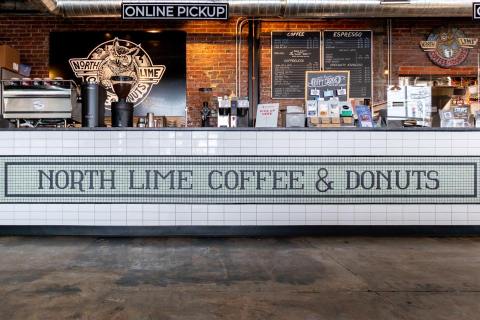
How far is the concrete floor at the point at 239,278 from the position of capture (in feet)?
8.79

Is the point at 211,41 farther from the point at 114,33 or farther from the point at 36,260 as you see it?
the point at 36,260

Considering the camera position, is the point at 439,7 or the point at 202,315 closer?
the point at 202,315

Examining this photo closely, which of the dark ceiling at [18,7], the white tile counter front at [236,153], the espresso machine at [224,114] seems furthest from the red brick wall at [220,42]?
the white tile counter front at [236,153]

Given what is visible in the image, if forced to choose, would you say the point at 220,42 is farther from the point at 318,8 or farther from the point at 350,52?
the point at 350,52

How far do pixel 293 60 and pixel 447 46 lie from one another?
8.60 feet

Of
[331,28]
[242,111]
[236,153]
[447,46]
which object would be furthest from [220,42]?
[447,46]

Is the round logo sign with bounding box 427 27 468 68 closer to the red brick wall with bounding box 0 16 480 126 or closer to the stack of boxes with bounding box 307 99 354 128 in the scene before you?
the red brick wall with bounding box 0 16 480 126

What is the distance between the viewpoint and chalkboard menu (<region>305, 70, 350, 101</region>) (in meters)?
7.67

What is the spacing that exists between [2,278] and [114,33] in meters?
5.29

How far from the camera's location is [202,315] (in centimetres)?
260

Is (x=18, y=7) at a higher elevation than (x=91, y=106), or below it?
higher

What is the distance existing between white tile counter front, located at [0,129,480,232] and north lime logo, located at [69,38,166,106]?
9.72ft

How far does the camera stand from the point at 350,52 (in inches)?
303

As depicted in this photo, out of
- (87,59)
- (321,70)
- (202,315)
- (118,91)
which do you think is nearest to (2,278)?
(202,315)
